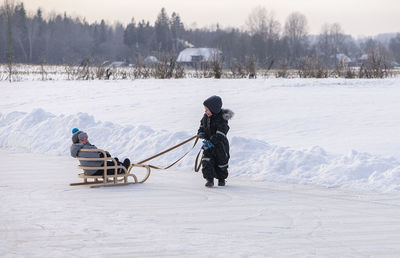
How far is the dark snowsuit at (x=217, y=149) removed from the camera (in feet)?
26.7

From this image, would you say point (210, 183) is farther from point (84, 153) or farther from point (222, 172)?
point (84, 153)

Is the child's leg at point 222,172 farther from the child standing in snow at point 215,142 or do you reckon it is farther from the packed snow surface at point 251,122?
the packed snow surface at point 251,122

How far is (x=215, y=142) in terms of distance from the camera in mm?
8125

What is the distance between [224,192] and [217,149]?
71cm

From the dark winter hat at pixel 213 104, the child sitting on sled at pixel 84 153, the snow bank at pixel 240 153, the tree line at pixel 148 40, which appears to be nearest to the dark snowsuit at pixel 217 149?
the dark winter hat at pixel 213 104

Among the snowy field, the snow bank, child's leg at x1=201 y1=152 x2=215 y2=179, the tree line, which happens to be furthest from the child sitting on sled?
the tree line

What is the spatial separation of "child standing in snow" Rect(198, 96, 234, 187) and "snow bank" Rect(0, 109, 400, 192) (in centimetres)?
80

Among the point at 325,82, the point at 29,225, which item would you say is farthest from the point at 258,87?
the point at 29,225

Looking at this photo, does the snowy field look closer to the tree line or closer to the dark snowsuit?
the dark snowsuit

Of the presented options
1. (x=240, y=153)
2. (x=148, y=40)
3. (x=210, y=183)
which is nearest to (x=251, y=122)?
(x=240, y=153)

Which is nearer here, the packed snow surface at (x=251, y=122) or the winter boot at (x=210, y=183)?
the winter boot at (x=210, y=183)

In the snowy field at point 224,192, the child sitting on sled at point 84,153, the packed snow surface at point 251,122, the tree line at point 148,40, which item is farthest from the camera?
the tree line at point 148,40

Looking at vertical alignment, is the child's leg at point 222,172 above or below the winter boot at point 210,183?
above

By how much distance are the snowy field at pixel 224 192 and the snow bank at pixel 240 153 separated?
0.09 ft
